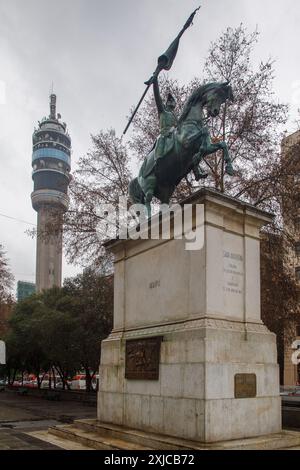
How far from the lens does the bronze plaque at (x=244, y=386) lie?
29.2ft

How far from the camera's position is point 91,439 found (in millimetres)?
9961

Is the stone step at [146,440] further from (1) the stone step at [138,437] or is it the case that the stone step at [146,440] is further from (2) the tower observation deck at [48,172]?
(2) the tower observation deck at [48,172]

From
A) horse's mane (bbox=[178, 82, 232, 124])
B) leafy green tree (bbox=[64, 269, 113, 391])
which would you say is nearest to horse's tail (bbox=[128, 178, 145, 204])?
horse's mane (bbox=[178, 82, 232, 124])

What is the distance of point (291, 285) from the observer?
22.2 m

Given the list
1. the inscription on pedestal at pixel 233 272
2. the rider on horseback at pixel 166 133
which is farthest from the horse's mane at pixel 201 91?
the inscription on pedestal at pixel 233 272

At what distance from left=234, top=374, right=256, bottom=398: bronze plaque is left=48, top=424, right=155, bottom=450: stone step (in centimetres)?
177

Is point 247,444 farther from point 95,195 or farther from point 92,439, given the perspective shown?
point 95,195

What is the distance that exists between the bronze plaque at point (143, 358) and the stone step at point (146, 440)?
101 cm

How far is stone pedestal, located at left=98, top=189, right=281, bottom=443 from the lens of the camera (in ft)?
28.6

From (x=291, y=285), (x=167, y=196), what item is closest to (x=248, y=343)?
(x=167, y=196)

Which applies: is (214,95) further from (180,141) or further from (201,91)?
(180,141)

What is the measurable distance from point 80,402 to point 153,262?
24.1m

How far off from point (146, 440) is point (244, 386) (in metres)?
1.89
